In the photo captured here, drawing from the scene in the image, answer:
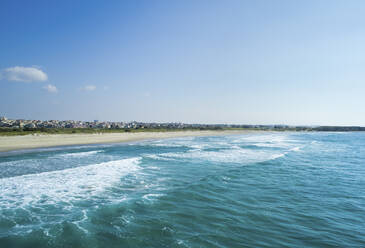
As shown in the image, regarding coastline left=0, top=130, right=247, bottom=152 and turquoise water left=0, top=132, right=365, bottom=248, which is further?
coastline left=0, top=130, right=247, bottom=152

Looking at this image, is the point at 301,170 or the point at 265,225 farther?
the point at 301,170

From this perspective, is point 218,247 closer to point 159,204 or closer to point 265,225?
point 265,225

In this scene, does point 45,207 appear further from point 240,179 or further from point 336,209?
point 336,209

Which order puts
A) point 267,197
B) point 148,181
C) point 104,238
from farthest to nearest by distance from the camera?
point 148,181 → point 267,197 → point 104,238

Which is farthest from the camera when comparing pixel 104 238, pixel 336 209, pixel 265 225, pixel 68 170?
pixel 68 170

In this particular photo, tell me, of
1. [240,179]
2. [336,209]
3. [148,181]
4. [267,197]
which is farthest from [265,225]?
[148,181]

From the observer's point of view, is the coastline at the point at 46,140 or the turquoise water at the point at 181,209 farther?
the coastline at the point at 46,140

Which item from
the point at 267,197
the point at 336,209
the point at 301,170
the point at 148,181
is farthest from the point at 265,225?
the point at 301,170

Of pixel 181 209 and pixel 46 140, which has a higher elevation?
pixel 46 140

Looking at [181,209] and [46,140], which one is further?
[46,140]
